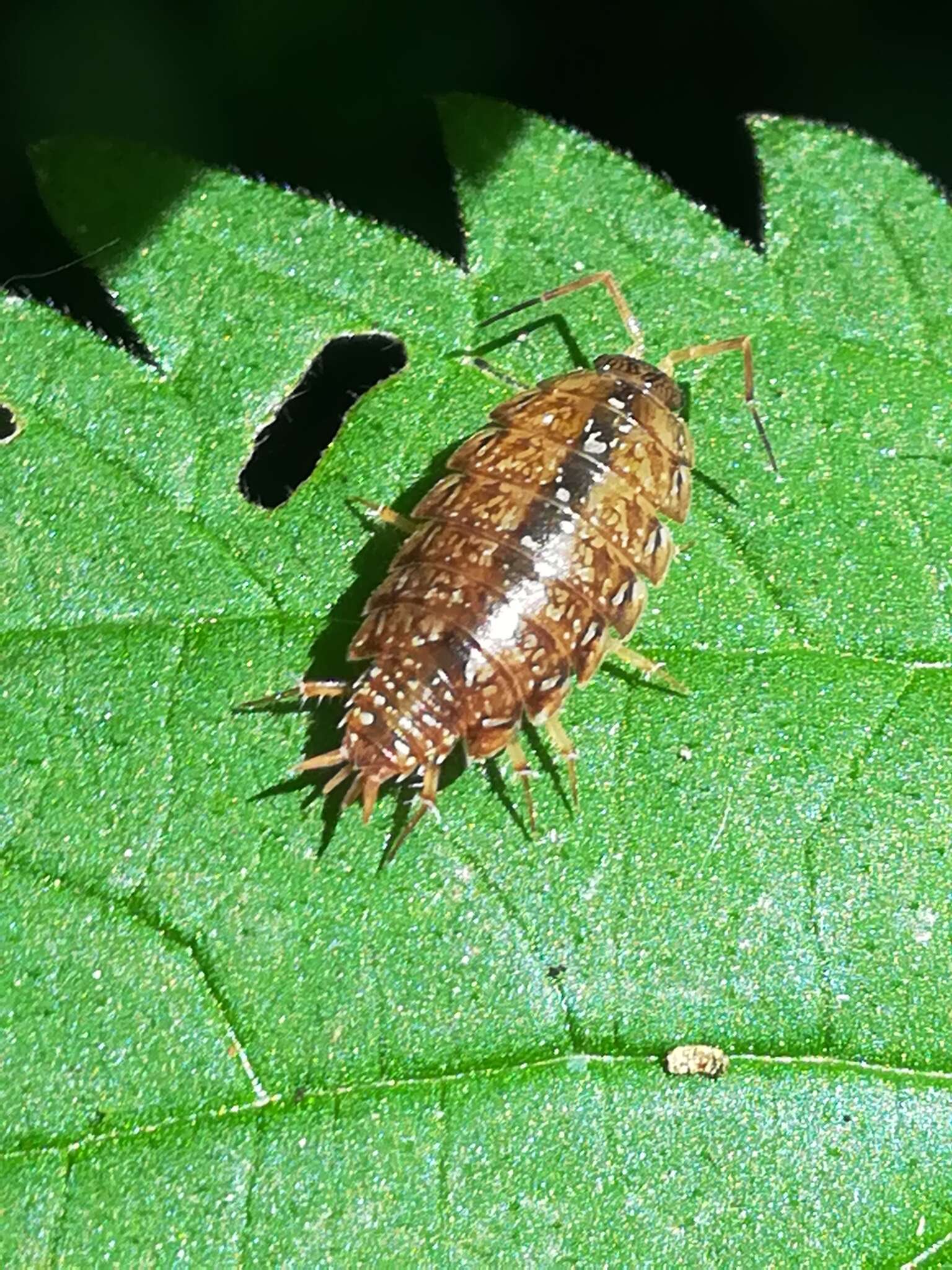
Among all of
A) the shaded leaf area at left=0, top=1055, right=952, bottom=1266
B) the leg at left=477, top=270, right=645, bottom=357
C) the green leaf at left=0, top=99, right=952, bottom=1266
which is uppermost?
the leg at left=477, top=270, right=645, bottom=357

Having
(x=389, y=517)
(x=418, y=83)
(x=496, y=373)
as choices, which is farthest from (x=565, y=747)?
(x=418, y=83)

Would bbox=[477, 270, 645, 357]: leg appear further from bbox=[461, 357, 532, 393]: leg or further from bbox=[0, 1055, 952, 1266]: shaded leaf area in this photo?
bbox=[0, 1055, 952, 1266]: shaded leaf area

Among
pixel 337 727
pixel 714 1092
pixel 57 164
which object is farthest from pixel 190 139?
pixel 714 1092

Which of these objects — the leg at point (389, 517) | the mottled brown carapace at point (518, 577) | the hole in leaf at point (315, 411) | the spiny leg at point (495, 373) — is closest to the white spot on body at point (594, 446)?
the mottled brown carapace at point (518, 577)

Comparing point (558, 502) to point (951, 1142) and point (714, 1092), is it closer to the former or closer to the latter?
point (714, 1092)

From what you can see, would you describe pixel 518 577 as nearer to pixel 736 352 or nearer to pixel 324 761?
pixel 324 761

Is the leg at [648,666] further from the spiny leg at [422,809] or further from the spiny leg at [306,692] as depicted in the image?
the spiny leg at [306,692]

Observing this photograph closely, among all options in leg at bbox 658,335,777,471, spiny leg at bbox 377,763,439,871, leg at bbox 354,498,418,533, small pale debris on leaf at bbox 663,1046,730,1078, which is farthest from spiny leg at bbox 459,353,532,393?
small pale debris on leaf at bbox 663,1046,730,1078
